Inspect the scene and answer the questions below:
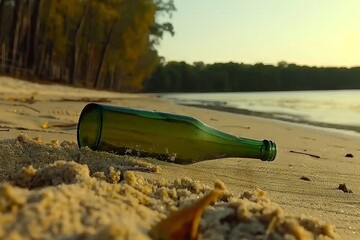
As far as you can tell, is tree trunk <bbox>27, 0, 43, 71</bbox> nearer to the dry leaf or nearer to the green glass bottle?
the dry leaf

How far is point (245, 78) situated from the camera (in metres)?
74.9

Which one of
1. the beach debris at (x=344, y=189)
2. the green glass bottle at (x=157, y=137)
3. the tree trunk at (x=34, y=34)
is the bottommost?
the beach debris at (x=344, y=189)

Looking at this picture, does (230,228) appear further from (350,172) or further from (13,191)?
(350,172)

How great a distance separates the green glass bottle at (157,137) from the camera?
6.79 feet

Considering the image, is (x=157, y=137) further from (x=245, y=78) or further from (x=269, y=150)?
(x=245, y=78)

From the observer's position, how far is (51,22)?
23562 mm

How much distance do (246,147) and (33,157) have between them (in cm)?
89

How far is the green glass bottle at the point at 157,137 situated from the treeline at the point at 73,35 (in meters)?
15.5

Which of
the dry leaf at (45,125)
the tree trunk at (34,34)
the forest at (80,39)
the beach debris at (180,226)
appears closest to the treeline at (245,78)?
the forest at (80,39)

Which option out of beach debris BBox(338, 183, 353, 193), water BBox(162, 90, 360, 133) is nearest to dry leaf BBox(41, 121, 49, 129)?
beach debris BBox(338, 183, 353, 193)

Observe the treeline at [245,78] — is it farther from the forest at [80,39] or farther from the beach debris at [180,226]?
the beach debris at [180,226]

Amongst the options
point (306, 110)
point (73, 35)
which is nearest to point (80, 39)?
point (73, 35)

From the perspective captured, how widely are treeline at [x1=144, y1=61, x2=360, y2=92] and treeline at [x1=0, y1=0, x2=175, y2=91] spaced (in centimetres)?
3251

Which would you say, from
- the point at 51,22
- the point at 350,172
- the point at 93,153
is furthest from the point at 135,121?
the point at 51,22
